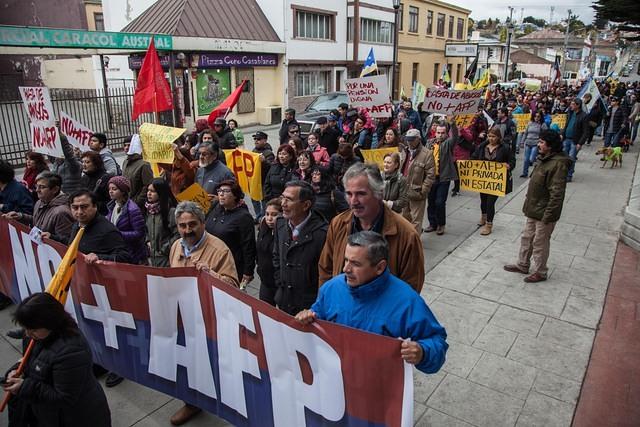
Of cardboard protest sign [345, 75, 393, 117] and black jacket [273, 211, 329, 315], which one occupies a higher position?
cardboard protest sign [345, 75, 393, 117]

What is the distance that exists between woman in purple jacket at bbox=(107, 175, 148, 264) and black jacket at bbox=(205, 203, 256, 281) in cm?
65

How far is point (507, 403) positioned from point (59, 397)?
3212 mm

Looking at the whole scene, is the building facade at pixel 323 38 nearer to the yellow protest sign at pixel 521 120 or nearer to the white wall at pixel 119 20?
the white wall at pixel 119 20

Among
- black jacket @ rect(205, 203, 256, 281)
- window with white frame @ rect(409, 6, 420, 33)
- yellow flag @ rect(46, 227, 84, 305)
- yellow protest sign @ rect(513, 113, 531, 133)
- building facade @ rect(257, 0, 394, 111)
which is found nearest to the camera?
yellow flag @ rect(46, 227, 84, 305)

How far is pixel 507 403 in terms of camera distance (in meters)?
3.87

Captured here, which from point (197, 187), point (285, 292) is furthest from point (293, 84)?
point (285, 292)

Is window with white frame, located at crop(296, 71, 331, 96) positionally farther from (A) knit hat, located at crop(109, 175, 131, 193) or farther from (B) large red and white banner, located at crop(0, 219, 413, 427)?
(B) large red and white banner, located at crop(0, 219, 413, 427)

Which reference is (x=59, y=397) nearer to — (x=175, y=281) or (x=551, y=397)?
(x=175, y=281)

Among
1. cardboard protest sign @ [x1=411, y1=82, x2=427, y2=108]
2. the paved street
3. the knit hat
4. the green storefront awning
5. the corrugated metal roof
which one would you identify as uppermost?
the corrugated metal roof

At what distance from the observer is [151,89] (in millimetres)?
7434

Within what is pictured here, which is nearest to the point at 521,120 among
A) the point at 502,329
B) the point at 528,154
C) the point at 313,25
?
the point at 528,154

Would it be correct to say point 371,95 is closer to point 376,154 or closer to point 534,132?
point 376,154

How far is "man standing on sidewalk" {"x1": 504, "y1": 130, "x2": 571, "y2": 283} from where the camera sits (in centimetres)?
562

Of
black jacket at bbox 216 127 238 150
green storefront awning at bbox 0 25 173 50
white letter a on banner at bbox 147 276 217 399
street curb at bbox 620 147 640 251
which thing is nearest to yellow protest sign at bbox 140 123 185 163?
black jacket at bbox 216 127 238 150
